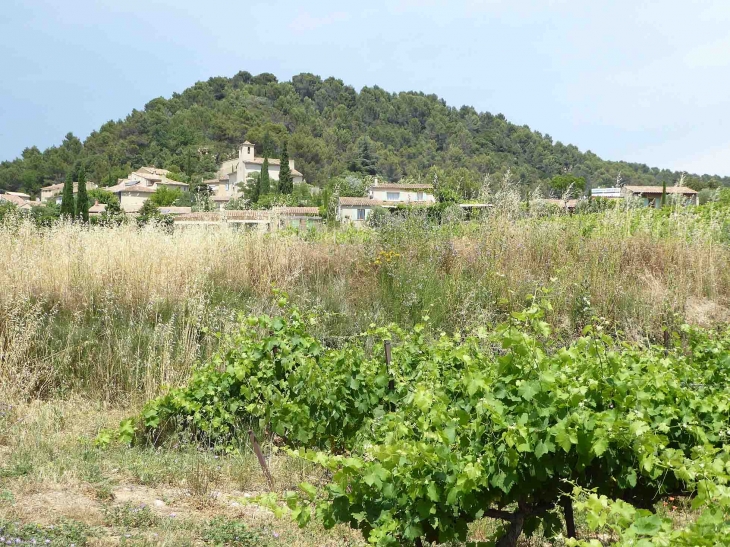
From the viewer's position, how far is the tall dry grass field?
4.76m

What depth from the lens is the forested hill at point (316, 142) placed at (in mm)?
75250

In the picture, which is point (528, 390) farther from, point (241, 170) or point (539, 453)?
point (241, 170)

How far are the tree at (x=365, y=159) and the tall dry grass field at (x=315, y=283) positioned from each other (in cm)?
7450

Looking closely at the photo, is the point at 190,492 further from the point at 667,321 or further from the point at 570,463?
the point at 667,321

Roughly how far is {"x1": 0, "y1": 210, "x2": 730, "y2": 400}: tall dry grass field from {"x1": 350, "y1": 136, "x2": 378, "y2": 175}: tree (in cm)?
7450

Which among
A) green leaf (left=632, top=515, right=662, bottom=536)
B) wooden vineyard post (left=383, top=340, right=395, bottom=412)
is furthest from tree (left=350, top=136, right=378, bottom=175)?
green leaf (left=632, top=515, right=662, bottom=536)

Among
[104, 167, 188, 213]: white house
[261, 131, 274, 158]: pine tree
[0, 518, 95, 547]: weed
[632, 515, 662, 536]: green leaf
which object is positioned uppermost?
[261, 131, 274, 158]: pine tree

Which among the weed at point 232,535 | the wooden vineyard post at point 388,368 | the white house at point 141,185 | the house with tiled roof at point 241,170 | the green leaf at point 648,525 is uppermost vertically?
the house with tiled roof at point 241,170

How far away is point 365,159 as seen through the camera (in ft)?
277

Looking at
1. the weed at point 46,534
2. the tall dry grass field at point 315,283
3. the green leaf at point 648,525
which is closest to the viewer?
the green leaf at point 648,525

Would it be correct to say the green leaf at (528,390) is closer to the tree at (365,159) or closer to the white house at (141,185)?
the white house at (141,185)

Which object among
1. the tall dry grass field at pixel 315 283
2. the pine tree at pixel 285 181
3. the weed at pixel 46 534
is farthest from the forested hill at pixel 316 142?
the weed at pixel 46 534

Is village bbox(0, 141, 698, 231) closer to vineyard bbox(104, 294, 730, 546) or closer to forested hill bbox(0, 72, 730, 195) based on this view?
forested hill bbox(0, 72, 730, 195)

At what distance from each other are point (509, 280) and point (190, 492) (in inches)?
161
